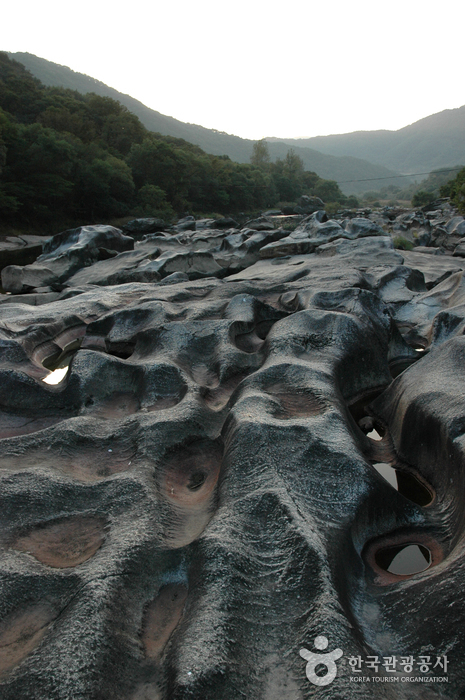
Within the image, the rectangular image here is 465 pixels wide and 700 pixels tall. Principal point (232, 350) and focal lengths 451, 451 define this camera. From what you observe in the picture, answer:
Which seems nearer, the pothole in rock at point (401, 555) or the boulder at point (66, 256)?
the pothole in rock at point (401, 555)

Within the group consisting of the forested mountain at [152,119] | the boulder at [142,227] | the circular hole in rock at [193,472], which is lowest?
the boulder at [142,227]

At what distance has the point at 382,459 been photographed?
12.1ft

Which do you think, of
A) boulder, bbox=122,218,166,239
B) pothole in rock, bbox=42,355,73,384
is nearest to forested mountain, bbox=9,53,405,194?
boulder, bbox=122,218,166,239

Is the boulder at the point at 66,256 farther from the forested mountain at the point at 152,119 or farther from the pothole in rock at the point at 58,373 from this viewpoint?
the forested mountain at the point at 152,119

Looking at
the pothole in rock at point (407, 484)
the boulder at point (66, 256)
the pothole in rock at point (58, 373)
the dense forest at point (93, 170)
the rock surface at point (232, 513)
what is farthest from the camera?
the dense forest at point (93, 170)

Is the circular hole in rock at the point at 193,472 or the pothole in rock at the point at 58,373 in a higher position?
the circular hole in rock at the point at 193,472

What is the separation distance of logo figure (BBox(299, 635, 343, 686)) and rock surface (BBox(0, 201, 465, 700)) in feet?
0.07

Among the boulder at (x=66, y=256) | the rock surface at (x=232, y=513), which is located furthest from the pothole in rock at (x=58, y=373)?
the boulder at (x=66, y=256)

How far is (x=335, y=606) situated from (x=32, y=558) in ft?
5.29

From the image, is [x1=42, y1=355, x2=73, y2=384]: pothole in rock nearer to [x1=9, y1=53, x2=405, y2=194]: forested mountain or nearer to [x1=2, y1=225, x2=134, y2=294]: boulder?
[x1=2, y1=225, x2=134, y2=294]: boulder

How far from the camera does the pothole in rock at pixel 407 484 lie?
320 cm

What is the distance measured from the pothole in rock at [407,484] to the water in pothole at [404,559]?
514 mm

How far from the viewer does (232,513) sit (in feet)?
8.09

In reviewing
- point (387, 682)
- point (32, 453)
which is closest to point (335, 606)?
point (387, 682)
